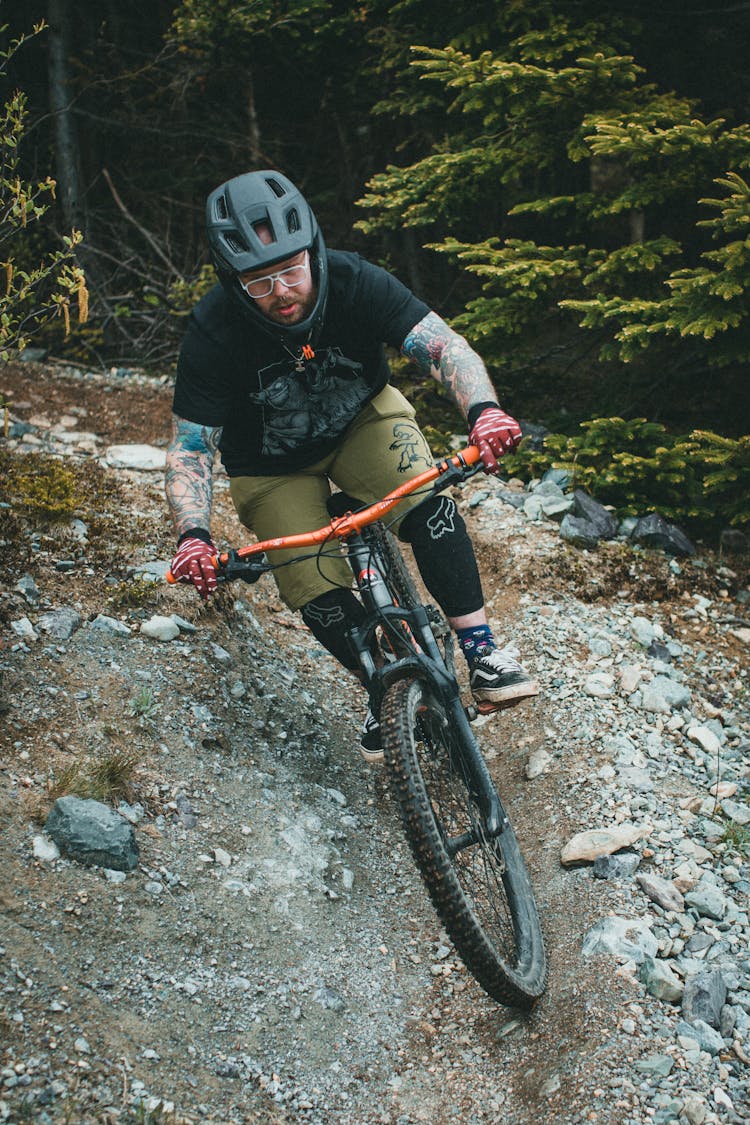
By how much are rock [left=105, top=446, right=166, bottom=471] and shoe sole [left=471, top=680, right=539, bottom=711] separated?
14.0 feet

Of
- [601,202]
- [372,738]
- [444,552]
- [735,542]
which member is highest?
[601,202]

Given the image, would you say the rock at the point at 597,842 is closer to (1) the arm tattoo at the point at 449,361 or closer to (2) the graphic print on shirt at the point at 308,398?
(1) the arm tattoo at the point at 449,361

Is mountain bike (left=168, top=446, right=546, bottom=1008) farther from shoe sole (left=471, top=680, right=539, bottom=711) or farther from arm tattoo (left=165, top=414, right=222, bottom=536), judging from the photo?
arm tattoo (left=165, top=414, right=222, bottom=536)

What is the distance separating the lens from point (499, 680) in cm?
350

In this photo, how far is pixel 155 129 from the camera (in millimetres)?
11117

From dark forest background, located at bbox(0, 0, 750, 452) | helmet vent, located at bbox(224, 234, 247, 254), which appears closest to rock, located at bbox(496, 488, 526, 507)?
dark forest background, located at bbox(0, 0, 750, 452)

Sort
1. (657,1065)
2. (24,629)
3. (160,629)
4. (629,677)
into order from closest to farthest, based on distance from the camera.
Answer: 1. (657,1065)
2. (24,629)
3. (160,629)
4. (629,677)

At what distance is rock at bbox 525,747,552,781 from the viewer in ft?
14.1

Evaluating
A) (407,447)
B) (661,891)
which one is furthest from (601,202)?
(661,891)

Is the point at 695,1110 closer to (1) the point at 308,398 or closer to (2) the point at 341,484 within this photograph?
(2) the point at 341,484

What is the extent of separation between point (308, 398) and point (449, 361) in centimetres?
63

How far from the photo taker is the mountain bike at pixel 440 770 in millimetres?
2678

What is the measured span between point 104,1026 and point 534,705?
2865 mm

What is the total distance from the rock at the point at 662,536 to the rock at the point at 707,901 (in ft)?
9.79
